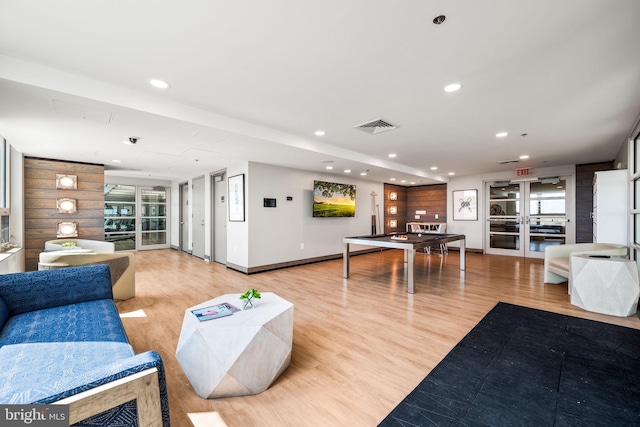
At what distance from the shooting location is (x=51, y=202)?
545 cm

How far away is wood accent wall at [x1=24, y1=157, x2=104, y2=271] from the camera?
5.26 m

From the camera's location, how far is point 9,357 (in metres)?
1.47

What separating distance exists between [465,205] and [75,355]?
940 cm

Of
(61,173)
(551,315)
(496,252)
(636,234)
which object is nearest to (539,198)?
(496,252)

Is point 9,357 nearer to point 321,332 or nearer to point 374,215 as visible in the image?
point 321,332

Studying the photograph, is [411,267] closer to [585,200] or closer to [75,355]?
[75,355]

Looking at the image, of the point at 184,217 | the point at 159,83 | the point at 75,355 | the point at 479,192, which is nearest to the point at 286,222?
the point at 159,83

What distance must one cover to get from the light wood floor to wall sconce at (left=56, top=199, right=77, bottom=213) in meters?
1.76

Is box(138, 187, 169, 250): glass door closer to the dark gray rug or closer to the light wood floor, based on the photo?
the light wood floor

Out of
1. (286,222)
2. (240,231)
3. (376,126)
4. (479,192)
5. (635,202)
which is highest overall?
(376,126)

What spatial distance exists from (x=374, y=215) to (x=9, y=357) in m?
8.06

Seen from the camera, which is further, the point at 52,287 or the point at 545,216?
the point at 545,216

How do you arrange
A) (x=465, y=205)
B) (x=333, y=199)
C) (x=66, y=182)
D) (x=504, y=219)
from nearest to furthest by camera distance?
(x=66, y=182)
(x=333, y=199)
(x=504, y=219)
(x=465, y=205)

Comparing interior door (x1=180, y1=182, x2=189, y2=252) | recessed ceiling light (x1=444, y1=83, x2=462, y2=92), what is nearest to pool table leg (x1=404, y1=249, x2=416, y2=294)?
recessed ceiling light (x1=444, y1=83, x2=462, y2=92)
